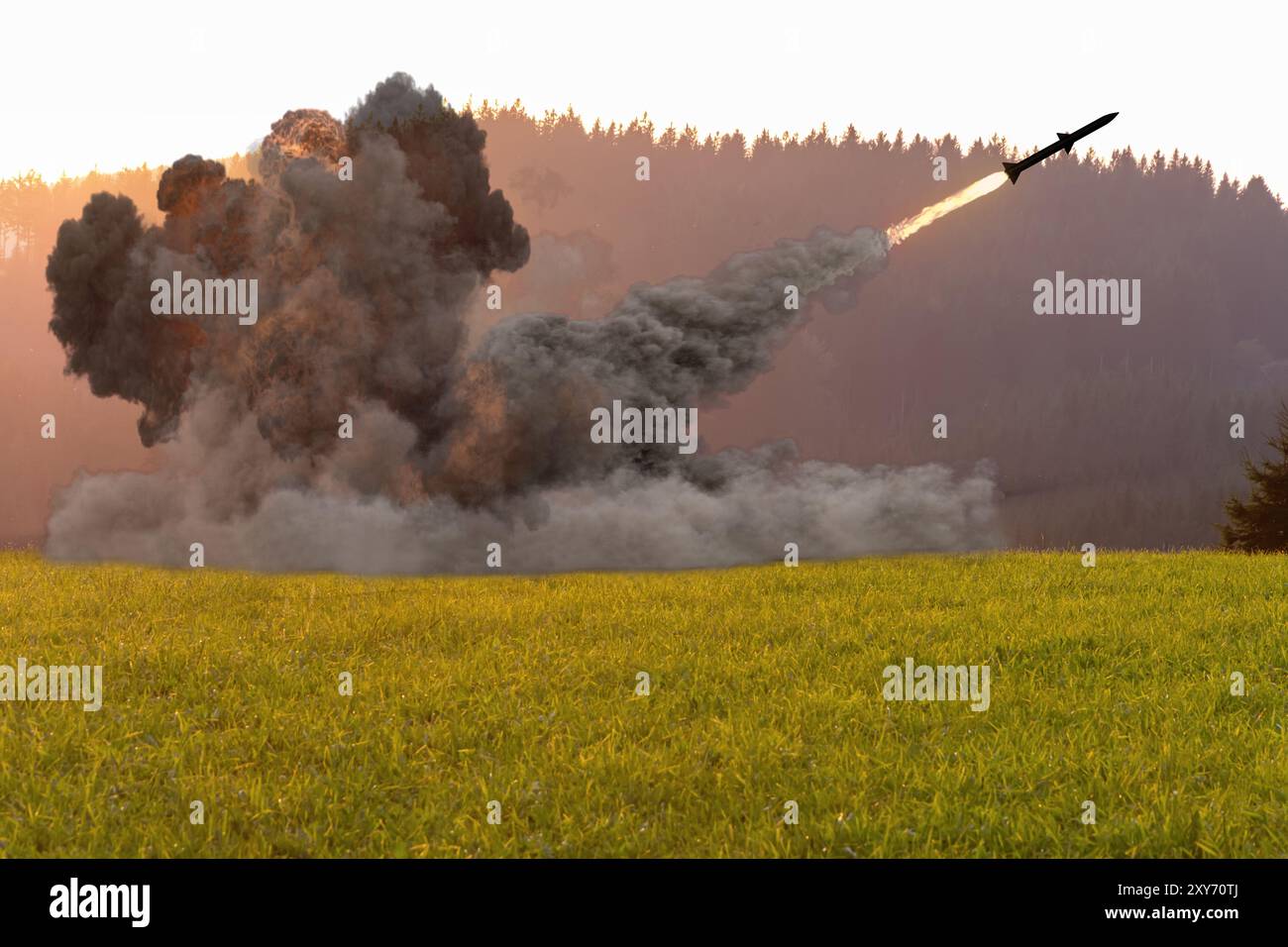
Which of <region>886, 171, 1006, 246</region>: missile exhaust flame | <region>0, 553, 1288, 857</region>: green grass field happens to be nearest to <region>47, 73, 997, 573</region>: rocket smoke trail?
<region>886, 171, 1006, 246</region>: missile exhaust flame

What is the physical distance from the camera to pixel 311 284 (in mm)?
44656

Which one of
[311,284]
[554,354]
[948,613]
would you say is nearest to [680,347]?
[554,354]

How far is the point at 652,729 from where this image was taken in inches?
531

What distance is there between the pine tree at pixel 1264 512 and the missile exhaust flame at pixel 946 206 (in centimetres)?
2406

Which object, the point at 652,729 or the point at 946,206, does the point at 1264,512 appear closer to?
the point at 946,206

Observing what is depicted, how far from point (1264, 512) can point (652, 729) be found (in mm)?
47309

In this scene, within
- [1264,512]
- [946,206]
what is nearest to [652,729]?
[946,206]

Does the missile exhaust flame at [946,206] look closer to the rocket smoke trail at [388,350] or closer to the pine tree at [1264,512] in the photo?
the rocket smoke trail at [388,350]

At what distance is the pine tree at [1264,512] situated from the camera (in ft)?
157

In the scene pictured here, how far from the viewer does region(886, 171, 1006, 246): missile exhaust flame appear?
34094mm

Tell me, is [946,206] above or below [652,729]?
above

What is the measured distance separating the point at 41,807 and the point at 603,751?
6717 mm

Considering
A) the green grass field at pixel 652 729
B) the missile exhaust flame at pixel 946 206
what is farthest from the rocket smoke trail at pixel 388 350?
the green grass field at pixel 652 729
